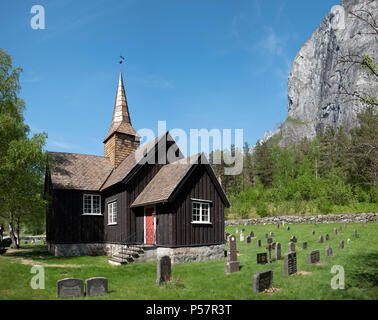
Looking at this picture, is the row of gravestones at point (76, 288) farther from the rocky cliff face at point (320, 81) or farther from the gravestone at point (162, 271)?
the rocky cliff face at point (320, 81)

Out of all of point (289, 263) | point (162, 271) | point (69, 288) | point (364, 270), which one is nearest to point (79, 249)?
point (162, 271)

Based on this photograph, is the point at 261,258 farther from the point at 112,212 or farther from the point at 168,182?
the point at 112,212

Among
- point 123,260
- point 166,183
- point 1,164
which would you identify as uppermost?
point 1,164

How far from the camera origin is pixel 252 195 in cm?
4806

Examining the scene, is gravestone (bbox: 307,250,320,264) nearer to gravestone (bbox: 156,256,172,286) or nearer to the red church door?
gravestone (bbox: 156,256,172,286)

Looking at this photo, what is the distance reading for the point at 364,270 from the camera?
11.7 meters

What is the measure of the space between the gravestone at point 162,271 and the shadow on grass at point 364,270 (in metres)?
6.85

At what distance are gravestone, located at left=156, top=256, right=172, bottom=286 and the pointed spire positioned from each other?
50.5 feet

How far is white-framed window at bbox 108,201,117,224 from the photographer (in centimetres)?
2052

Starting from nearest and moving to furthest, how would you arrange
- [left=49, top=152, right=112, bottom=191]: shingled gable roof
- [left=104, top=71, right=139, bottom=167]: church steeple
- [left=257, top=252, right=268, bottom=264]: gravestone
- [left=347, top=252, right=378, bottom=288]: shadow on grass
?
[left=347, top=252, right=378, bottom=288]: shadow on grass
[left=257, top=252, right=268, bottom=264]: gravestone
[left=49, top=152, right=112, bottom=191]: shingled gable roof
[left=104, top=71, right=139, bottom=167]: church steeple

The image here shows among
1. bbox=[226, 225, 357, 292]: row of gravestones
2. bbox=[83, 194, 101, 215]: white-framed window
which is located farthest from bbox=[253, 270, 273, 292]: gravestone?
bbox=[83, 194, 101, 215]: white-framed window
